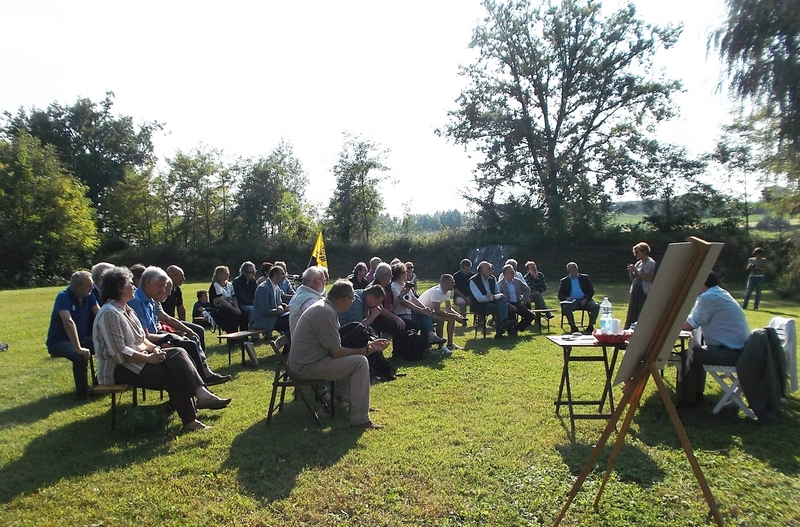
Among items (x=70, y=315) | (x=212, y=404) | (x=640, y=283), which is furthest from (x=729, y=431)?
(x=70, y=315)

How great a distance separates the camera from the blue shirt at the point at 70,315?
20.4 feet

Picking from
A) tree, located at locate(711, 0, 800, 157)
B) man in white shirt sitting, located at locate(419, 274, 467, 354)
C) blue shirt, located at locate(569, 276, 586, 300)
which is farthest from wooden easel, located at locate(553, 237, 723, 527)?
tree, located at locate(711, 0, 800, 157)

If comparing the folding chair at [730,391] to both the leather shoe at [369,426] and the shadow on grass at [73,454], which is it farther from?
the shadow on grass at [73,454]

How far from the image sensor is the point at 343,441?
15.5 feet

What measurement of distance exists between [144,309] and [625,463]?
A: 16.4 ft

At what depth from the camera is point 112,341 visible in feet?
16.1

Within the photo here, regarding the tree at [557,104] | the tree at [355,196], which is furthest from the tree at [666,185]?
the tree at [355,196]

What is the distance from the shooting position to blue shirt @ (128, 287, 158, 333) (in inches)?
A: 234

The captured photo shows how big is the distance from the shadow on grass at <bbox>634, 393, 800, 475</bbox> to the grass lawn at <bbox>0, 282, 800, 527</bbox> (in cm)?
2

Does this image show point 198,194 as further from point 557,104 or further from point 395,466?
point 395,466

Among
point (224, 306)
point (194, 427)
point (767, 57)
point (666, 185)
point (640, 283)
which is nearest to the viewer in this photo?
point (194, 427)

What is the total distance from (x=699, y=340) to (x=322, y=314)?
13.0ft

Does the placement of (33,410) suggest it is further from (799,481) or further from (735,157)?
(735,157)

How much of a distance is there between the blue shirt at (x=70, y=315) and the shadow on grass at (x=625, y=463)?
18.0 ft
